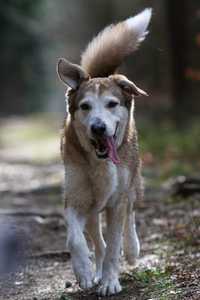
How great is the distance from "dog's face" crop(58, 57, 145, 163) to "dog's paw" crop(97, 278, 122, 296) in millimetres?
955

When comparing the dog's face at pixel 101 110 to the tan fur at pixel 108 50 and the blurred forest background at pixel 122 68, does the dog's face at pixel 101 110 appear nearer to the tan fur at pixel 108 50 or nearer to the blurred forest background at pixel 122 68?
the tan fur at pixel 108 50

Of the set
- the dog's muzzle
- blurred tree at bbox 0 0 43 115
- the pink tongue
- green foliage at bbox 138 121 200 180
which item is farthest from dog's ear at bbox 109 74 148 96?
blurred tree at bbox 0 0 43 115

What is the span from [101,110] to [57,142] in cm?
1773

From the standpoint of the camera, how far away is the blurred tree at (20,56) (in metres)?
30.9

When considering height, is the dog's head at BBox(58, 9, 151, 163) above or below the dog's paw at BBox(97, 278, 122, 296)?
above

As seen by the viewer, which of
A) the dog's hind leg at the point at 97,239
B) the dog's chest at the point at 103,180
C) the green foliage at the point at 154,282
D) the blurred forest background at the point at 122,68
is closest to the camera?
the green foliage at the point at 154,282

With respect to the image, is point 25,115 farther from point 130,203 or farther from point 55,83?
point 130,203

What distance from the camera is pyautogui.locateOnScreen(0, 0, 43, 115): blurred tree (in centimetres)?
3094

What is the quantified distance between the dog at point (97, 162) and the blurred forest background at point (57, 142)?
1.13 feet

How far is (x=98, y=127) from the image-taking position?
6.02 metres

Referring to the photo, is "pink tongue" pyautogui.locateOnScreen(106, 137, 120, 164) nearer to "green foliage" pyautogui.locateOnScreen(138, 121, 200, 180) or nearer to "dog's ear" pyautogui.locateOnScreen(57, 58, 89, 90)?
"dog's ear" pyautogui.locateOnScreen(57, 58, 89, 90)

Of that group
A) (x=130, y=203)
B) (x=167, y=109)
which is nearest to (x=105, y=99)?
(x=130, y=203)

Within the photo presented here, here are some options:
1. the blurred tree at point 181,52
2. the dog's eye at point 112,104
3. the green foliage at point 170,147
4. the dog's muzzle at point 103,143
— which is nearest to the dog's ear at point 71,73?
the dog's eye at point 112,104

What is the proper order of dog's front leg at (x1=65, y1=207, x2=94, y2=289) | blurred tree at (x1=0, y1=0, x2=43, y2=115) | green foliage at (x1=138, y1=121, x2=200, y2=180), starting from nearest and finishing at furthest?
1. dog's front leg at (x1=65, y1=207, x2=94, y2=289)
2. green foliage at (x1=138, y1=121, x2=200, y2=180)
3. blurred tree at (x1=0, y1=0, x2=43, y2=115)
